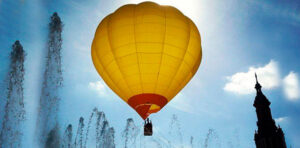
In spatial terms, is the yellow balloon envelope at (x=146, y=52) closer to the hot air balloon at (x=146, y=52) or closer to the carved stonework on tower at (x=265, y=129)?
the hot air balloon at (x=146, y=52)

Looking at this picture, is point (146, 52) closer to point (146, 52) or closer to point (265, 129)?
point (146, 52)

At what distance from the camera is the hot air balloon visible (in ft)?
56.4

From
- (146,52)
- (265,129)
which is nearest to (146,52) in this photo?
(146,52)

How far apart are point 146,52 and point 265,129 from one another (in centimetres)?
6059

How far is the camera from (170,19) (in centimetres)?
1772

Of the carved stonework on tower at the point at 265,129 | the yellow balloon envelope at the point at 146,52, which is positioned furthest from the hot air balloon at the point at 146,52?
the carved stonework on tower at the point at 265,129

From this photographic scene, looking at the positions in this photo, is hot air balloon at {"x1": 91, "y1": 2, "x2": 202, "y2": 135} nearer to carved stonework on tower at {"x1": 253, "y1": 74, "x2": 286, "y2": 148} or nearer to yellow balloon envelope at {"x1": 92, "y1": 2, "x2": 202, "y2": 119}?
yellow balloon envelope at {"x1": 92, "y1": 2, "x2": 202, "y2": 119}

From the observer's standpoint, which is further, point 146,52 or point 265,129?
point 265,129

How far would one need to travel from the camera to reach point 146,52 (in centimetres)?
1714

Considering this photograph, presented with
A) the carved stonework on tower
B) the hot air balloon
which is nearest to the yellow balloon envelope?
the hot air balloon

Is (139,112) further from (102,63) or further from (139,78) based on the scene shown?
(102,63)

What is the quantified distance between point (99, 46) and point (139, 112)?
5016 millimetres

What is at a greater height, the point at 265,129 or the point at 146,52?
the point at 265,129

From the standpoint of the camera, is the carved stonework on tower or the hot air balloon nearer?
the hot air balloon
